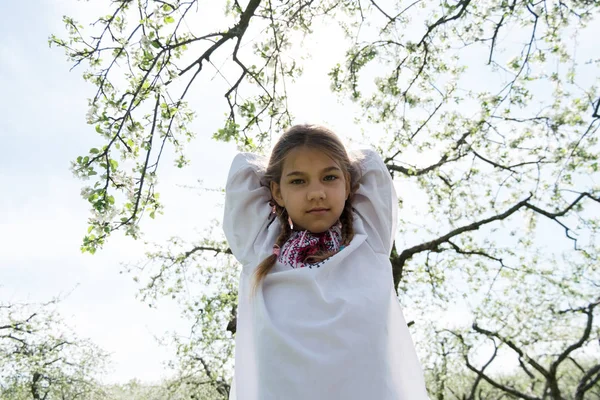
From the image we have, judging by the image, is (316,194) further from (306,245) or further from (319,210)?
(306,245)

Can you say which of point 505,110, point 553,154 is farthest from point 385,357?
point 553,154

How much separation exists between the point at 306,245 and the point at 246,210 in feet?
1.01

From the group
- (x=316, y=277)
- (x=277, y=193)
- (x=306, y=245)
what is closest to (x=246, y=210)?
(x=277, y=193)

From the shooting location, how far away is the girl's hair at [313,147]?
6.41 ft

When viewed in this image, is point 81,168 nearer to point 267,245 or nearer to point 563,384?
point 267,245

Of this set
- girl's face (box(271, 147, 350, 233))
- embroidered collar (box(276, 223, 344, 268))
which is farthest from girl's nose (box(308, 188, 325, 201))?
embroidered collar (box(276, 223, 344, 268))

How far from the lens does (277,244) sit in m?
1.93

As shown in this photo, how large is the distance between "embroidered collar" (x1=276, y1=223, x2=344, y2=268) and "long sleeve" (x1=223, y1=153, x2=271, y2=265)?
13cm

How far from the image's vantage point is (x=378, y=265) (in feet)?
6.15

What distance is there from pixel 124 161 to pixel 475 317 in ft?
35.1

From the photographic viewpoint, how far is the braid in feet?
6.01

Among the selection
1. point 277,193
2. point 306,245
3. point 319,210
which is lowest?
point 306,245

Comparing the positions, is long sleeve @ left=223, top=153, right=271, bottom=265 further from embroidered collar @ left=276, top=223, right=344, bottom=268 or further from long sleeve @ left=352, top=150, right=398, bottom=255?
long sleeve @ left=352, top=150, right=398, bottom=255

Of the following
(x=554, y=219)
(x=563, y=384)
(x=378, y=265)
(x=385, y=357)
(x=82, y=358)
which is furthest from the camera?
(x=563, y=384)
